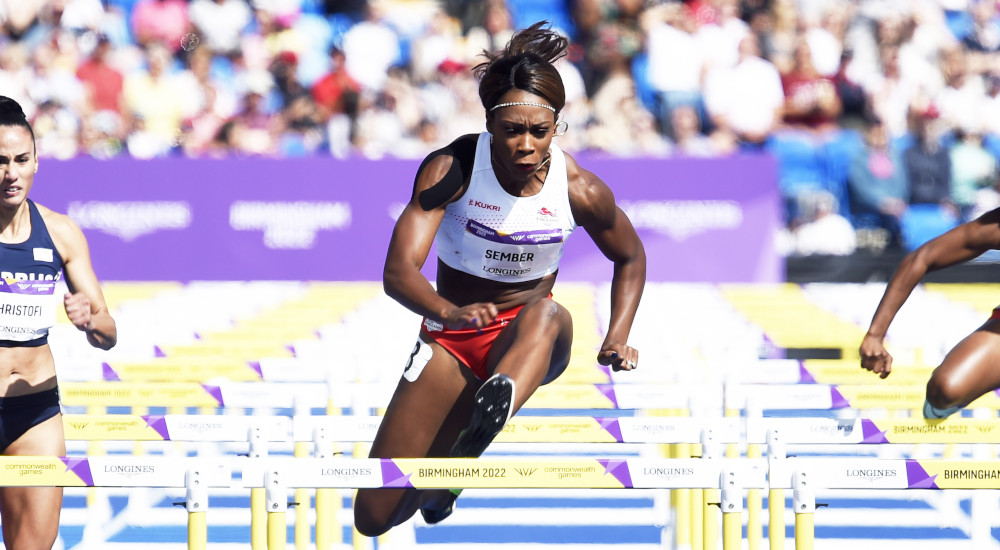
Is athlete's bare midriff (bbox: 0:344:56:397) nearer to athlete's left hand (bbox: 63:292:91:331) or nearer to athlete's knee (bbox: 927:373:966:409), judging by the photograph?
athlete's left hand (bbox: 63:292:91:331)

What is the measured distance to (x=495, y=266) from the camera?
15.6 feet

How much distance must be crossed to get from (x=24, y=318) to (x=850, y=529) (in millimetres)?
4581

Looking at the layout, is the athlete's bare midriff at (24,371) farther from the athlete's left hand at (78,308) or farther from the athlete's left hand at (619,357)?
the athlete's left hand at (619,357)

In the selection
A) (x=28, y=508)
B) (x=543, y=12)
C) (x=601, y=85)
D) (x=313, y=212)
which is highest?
(x=543, y=12)

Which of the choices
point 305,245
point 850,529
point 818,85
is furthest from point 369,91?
point 850,529

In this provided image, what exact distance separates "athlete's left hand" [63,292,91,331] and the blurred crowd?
703 centimetres

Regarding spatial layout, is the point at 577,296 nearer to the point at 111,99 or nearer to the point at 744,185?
the point at 744,185

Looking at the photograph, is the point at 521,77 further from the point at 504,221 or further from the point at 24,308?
the point at 24,308

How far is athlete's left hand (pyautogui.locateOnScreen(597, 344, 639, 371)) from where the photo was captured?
14.6 ft

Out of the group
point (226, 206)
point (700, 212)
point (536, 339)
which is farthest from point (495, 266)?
point (226, 206)

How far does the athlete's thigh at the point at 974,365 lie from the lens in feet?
16.5

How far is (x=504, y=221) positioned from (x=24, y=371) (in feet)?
5.82

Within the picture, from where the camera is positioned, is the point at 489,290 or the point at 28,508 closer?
the point at 28,508

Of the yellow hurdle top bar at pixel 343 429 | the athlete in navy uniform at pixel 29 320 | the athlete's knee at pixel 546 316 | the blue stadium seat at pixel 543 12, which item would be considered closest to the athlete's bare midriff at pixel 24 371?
the athlete in navy uniform at pixel 29 320
